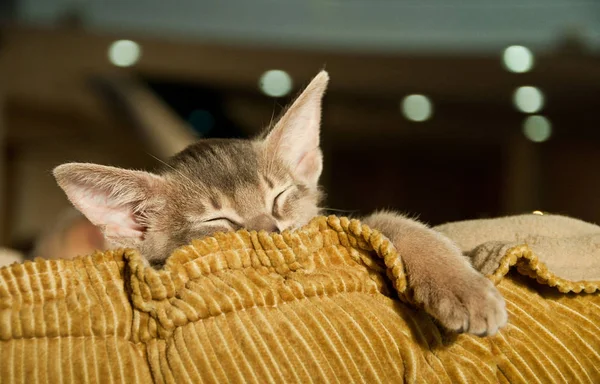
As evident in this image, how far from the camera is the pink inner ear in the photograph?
977 mm

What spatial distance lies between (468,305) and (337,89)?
4.67m

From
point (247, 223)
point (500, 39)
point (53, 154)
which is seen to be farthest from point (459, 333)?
point (53, 154)

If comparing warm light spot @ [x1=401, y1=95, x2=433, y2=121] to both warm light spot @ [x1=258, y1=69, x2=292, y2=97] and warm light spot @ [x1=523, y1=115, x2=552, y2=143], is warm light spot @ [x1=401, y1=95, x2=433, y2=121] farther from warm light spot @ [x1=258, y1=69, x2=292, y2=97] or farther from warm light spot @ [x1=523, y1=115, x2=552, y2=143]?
warm light spot @ [x1=258, y1=69, x2=292, y2=97]

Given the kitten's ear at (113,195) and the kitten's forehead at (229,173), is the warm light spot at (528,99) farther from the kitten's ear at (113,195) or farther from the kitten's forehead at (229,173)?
the kitten's ear at (113,195)

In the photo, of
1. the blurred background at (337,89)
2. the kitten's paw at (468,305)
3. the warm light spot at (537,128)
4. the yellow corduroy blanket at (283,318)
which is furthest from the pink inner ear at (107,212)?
the warm light spot at (537,128)

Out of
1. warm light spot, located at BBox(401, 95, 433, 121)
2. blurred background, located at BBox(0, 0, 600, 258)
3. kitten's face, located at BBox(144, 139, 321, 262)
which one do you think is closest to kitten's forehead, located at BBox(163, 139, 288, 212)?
kitten's face, located at BBox(144, 139, 321, 262)

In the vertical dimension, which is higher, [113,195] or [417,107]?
[417,107]

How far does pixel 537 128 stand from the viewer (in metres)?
5.66

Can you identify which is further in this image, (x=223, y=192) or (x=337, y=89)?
(x=337, y=89)

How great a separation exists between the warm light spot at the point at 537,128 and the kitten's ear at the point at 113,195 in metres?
5.08

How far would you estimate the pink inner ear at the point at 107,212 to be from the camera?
3.21 feet

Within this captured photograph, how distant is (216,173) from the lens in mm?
1130

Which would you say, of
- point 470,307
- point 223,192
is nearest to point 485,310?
point 470,307

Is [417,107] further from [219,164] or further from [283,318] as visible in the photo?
[283,318]
